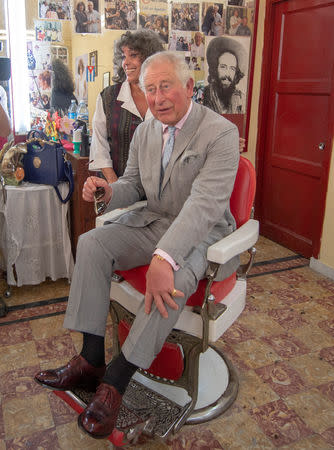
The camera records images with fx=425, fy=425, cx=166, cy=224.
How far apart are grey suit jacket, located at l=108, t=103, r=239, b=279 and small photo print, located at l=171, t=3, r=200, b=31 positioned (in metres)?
1.78

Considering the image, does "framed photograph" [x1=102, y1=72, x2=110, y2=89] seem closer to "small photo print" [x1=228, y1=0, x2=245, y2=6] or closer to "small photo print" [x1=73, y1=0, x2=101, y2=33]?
"small photo print" [x1=73, y1=0, x2=101, y2=33]

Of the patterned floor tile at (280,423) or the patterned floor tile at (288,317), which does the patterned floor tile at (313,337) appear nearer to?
the patterned floor tile at (288,317)

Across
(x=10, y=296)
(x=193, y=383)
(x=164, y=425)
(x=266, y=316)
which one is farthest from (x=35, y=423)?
(x=266, y=316)

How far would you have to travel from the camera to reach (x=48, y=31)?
9.81 feet

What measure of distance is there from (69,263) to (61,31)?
164 centimetres

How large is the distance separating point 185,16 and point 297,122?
4.06 feet

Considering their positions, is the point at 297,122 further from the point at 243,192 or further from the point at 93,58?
the point at 243,192

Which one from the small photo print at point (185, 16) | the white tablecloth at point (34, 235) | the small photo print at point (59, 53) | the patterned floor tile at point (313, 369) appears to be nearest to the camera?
the patterned floor tile at point (313, 369)

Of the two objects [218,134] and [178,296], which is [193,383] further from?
[218,134]

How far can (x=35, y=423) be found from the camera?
175 centimetres

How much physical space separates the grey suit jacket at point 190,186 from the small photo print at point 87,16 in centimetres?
151

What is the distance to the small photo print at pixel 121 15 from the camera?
3.06 m

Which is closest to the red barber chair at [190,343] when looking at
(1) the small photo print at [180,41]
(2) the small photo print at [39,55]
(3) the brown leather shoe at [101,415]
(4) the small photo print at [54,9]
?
(3) the brown leather shoe at [101,415]

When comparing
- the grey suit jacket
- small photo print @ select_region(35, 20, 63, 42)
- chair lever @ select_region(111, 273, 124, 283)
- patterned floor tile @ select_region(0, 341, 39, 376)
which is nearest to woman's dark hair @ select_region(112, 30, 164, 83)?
the grey suit jacket
